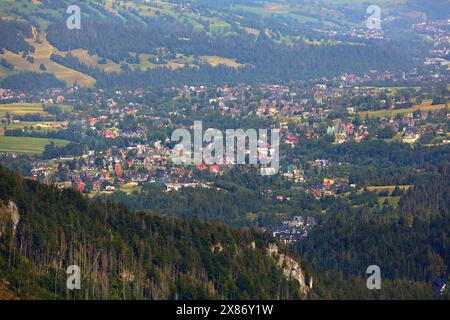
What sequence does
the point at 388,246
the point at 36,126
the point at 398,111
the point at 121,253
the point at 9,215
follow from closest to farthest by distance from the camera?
the point at 9,215, the point at 121,253, the point at 388,246, the point at 36,126, the point at 398,111

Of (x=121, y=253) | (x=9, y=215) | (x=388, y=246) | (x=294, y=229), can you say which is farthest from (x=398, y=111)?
(x=9, y=215)

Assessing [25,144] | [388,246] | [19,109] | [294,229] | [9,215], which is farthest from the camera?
[19,109]

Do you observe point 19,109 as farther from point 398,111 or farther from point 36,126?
point 398,111

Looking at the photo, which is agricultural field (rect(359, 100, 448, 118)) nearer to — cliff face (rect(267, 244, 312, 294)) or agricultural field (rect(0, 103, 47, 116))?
agricultural field (rect(0, 103, 47, 116))

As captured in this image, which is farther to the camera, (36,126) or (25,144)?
(36,126)

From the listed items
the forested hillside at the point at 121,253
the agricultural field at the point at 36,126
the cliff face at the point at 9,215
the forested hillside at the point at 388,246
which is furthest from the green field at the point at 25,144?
the cliff face at the point at 9,215

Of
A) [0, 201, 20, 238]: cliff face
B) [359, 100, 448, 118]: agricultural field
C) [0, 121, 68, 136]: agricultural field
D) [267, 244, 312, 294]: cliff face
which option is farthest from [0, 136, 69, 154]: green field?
[0, 201, 20, 238]: cliff face
